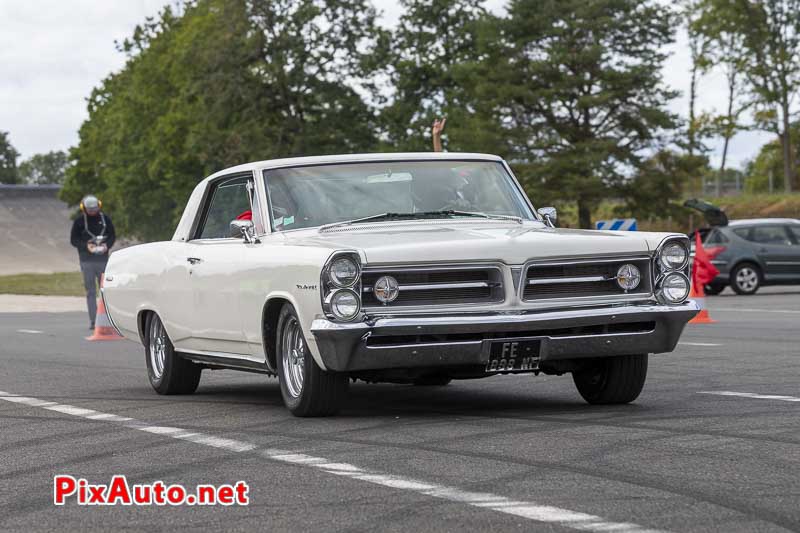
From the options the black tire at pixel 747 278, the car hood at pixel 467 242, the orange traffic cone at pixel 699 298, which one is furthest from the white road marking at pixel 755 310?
the car hood at pixel 467 242

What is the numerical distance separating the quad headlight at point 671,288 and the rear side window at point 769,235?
→ 22.7m

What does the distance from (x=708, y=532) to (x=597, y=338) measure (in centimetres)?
359

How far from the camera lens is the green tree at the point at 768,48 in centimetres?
6475

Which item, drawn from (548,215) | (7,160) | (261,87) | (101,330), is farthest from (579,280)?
(7,160)

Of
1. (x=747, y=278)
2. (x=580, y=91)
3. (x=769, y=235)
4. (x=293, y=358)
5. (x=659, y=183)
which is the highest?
(x=580, y=91)

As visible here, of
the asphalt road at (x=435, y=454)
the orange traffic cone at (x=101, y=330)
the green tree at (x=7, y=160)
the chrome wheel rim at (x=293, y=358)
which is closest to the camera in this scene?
the asphalt road at (x=435, y=454)

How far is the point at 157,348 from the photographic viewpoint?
37.0 feet

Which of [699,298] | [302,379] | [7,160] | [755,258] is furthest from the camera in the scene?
[7,160]

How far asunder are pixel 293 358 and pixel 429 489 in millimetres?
3049

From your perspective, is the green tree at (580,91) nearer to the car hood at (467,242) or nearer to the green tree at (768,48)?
the green tree at (768,48)

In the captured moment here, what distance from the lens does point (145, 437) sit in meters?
8.00

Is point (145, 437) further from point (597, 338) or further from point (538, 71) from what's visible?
point (538, 71)

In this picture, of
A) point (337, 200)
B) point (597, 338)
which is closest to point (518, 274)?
point (597, 338)

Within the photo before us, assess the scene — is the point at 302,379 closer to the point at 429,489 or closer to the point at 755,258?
the point at 429,489
